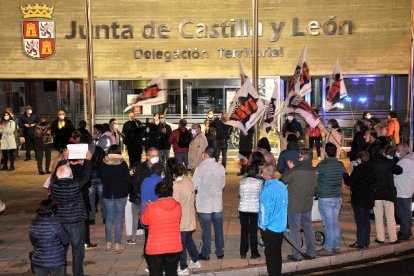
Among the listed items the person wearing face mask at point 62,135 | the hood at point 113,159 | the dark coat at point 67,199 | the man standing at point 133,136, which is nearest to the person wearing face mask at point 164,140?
the man standing at point 133,136

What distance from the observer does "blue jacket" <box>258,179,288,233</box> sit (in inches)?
330

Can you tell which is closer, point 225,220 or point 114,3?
point 225,220

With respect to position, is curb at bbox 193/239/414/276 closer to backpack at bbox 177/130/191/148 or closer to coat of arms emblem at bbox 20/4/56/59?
backpack at bbox 177/130/191/148

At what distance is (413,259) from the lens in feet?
33.7

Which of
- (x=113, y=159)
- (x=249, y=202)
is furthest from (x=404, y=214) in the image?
(x=113, y=159)

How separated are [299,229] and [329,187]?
88cm

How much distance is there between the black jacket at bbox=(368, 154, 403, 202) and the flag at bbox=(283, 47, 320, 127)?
292cm

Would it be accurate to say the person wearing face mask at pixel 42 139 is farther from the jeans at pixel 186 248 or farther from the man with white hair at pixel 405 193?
the man with white hair at pixel 405 193

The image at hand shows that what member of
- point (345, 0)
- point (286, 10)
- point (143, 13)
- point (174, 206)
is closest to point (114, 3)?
point (143, 13)

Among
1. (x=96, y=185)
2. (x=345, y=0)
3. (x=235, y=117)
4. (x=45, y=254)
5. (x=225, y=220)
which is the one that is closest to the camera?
(x=45, y=254)

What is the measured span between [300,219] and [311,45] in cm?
1168

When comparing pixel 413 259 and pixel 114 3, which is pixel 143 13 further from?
pixel 413 259

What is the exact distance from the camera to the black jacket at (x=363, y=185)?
1030 cm

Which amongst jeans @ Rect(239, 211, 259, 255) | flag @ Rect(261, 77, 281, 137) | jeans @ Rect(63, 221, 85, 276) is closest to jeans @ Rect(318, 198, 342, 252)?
jeans @ Rect(239, 211, 259, 255)
